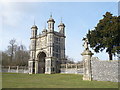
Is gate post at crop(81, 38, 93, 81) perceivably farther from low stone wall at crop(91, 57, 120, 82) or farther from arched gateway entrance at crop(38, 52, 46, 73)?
arched gateway entrance at crop(38, 52, 46, 73)

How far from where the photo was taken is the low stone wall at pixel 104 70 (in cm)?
1480

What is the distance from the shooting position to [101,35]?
80.2 ft

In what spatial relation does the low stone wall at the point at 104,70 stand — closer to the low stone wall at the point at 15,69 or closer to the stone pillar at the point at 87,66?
the stone pillar at the point at 87,66

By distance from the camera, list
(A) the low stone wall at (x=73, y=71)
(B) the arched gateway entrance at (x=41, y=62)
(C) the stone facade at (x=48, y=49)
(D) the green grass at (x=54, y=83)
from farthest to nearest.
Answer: (B) the arched gateway entrance at (x=41, y=62) < (C) the stone facade at (x=48, y=49) < (A) the low stone wall at (x=73, y=71) < (D) the green grass at (x=54, y=83)

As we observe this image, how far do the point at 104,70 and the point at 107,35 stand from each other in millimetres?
9731

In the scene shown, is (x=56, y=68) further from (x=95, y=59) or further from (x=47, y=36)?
(x=95, y=59)

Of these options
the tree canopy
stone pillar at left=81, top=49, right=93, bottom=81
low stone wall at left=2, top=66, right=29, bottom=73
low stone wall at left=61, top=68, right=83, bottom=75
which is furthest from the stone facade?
stone pillar at left=81, top=49, right=93, bottom=81

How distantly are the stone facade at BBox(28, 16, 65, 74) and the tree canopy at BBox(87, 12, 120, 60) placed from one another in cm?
1237

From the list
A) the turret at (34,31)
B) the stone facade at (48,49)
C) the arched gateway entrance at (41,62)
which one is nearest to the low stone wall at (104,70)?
the stone facade at (48,49)

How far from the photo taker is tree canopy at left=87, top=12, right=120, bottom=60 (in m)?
22.7

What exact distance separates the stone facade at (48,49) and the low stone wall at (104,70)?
64.0 ft

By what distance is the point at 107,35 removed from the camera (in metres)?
23.9

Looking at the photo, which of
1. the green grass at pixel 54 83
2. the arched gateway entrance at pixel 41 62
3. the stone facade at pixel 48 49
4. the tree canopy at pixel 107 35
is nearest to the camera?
the green grass at pixel 54 83

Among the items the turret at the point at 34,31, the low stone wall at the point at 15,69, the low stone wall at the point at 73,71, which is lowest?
the low stone wall at the point at 15,69
